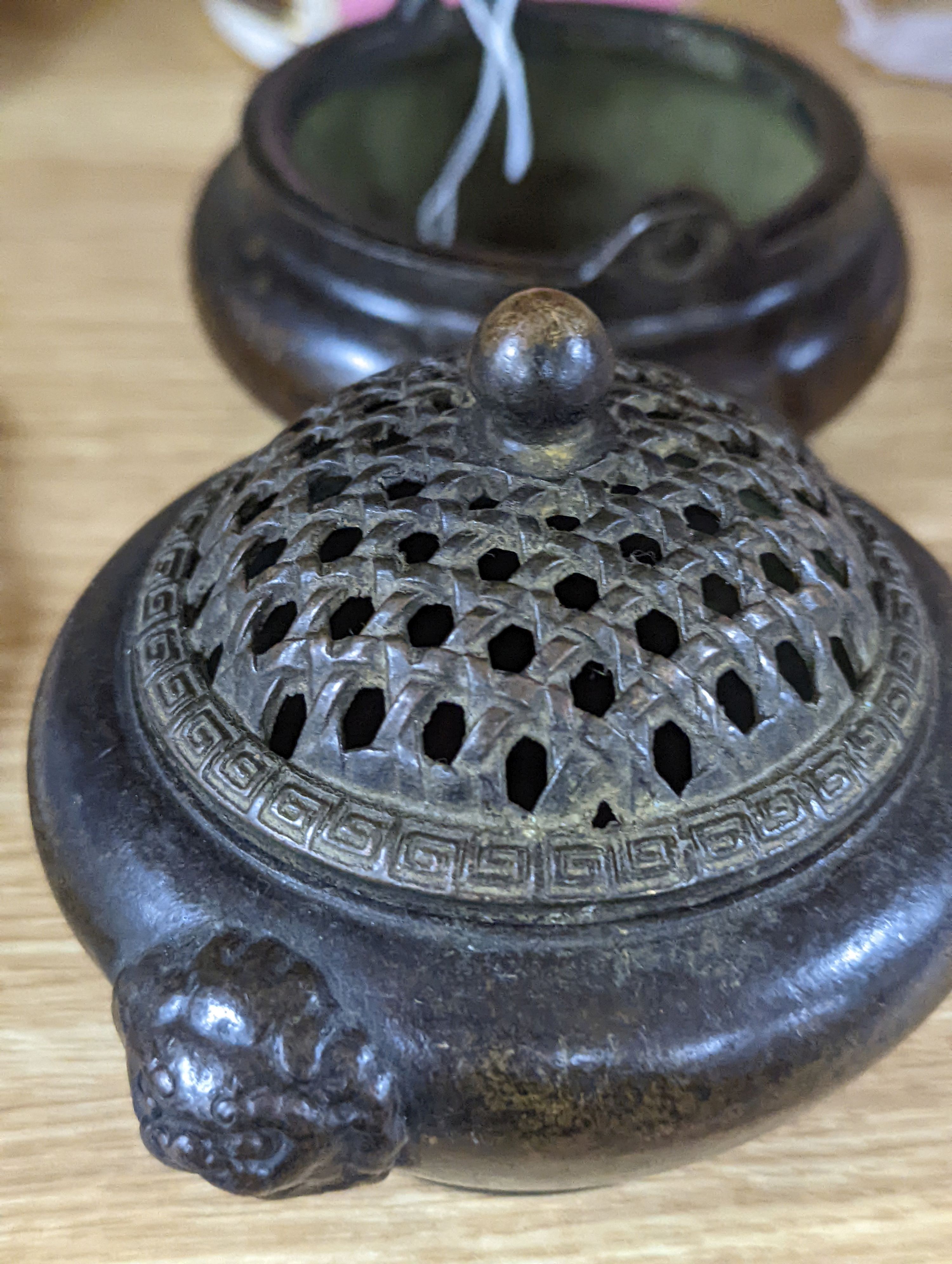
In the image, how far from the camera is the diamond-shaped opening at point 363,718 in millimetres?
633

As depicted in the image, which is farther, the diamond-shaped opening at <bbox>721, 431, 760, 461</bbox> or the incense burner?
the incense burner

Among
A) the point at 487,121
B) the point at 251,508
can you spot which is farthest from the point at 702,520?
the point at 487,121

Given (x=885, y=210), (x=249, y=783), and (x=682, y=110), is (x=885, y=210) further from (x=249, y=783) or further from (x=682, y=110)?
(x=249, y=783)

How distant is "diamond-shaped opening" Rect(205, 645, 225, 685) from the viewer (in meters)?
0.68

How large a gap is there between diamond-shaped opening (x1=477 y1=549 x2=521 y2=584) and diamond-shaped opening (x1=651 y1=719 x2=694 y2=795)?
0.12m

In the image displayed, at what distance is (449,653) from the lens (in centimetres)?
61

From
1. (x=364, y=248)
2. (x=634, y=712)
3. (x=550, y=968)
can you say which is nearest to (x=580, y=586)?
(x=634, y=712)

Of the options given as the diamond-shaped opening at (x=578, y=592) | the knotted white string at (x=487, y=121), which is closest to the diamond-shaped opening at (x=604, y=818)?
the diamond-shaped opening at (x=578, y=592)

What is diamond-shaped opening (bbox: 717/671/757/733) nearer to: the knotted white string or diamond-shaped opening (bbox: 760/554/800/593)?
diamond-shaped opening (bbox: 760/554/800/593)

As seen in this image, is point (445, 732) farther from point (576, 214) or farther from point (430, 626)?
point (576, 214)

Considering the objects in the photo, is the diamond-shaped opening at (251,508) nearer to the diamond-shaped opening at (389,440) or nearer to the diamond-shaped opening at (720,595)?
the diamond-shaped opening at (389,440)

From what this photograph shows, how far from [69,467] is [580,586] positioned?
2.86 feet

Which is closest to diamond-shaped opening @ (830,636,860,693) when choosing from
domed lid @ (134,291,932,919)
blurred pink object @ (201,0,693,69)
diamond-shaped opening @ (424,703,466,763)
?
domed lid @ (134,291,932,919)

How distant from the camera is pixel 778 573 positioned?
2.25ft
